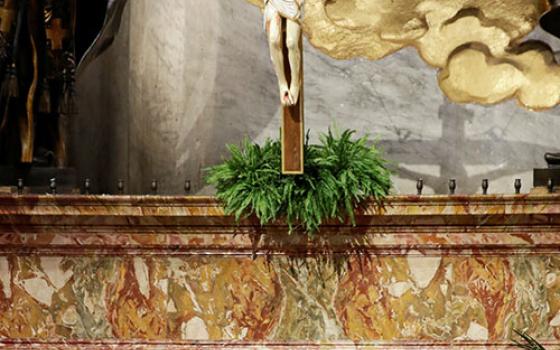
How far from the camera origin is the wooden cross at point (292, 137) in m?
4.71

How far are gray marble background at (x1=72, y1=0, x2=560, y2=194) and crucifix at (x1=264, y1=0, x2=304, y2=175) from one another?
0.85 m

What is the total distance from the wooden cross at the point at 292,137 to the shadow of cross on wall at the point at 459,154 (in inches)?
38.3

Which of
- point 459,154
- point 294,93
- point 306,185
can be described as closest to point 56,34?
point 294,93

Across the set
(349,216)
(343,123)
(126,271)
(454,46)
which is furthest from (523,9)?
(126,271)

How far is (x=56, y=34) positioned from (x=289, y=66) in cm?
141

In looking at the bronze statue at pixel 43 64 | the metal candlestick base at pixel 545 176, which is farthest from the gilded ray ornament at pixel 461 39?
the bronze statue at pixel 43 64

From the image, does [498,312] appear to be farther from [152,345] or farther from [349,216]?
[152,345]

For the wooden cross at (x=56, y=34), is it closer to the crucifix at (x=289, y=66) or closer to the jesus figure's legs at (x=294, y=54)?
the crucifix at (x=289, y=66)

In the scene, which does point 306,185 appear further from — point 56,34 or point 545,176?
point 56,34

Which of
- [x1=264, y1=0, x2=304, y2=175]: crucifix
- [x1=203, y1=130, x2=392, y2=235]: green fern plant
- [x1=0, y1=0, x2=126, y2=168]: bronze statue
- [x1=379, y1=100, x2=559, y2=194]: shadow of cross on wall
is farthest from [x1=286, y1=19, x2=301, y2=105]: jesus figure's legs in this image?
[x1=0, y1=0, x2=126, y2=168]: bronze statue

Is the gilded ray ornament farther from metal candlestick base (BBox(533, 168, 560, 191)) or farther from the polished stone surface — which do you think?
the polished stone surface

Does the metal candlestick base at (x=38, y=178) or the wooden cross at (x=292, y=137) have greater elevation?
the wooden cross at (x=292, y=137)

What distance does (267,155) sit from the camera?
4.88 meters

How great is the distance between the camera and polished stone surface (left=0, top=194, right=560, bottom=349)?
4.85m
